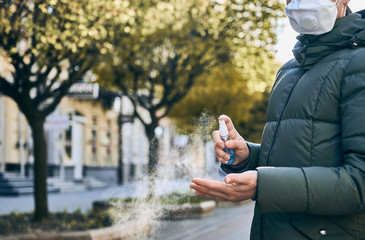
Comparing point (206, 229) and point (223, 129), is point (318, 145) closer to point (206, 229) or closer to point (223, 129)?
point (223, 129)

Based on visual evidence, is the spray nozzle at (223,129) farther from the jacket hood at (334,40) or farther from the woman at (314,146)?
the jacket hood at (334,40)

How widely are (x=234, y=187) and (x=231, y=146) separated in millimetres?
408

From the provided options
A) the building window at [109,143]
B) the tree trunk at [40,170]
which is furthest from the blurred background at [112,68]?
the building window at [109,143]

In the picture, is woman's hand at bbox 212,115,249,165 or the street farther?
the street

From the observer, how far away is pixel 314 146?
1804 millimetres

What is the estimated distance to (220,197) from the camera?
1.77m

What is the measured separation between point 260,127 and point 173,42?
22.7 m

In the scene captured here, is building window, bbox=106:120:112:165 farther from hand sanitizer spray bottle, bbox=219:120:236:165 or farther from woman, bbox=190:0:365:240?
woman, bbox=190:0:365:240

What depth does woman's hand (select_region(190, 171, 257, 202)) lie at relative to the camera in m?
1.69

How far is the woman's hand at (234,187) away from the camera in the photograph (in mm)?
1691

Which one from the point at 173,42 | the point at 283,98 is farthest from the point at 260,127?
the point at 283,98

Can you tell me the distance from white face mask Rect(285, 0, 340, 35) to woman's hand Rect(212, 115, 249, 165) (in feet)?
1.58

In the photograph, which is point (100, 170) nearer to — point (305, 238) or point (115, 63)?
point (115, 63)

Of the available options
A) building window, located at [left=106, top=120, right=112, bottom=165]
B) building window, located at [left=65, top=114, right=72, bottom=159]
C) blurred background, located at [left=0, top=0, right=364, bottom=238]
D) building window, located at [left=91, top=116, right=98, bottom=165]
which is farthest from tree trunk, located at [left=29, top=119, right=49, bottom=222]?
building window, located at [left=106, top=120, right=112, bottom=165]
